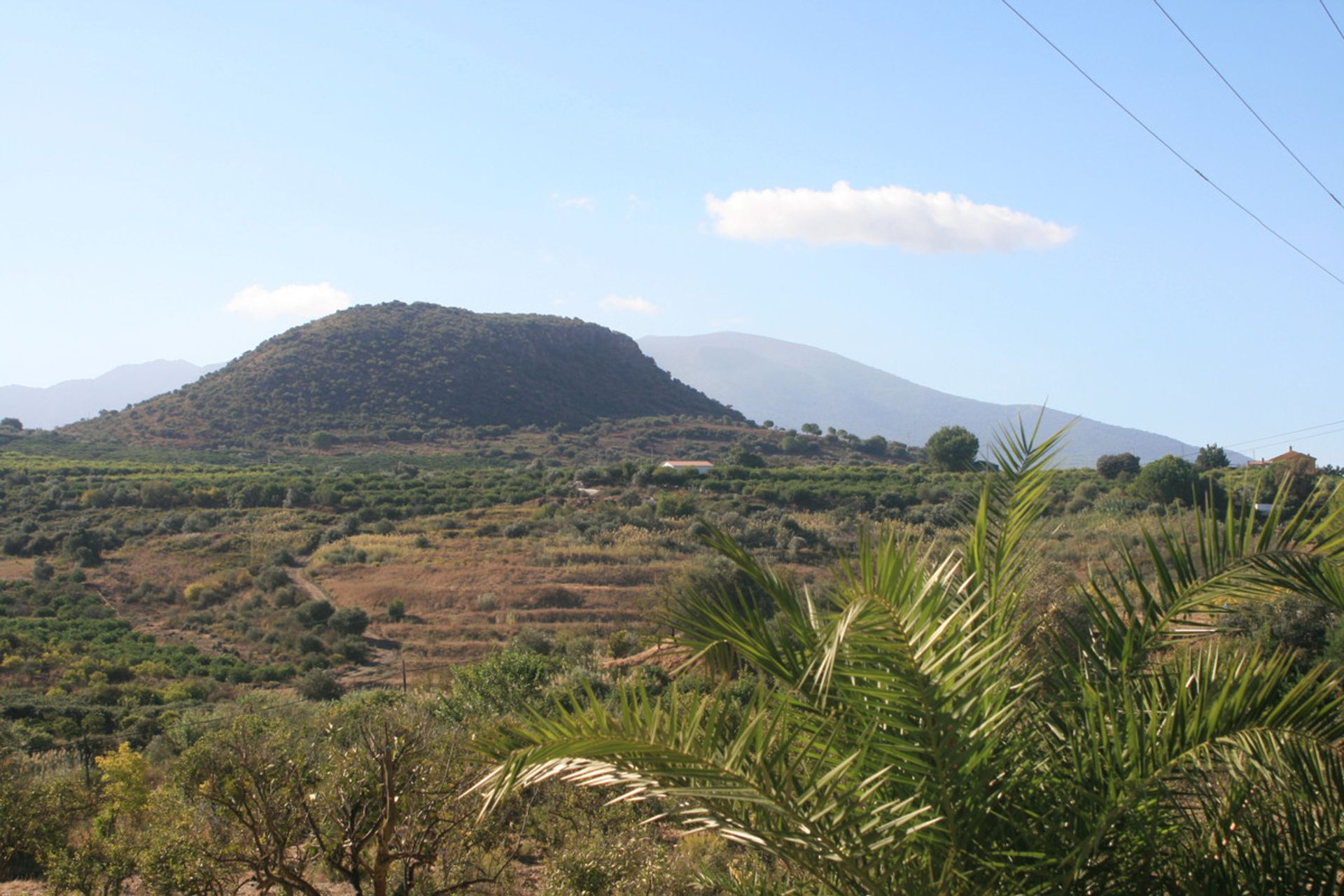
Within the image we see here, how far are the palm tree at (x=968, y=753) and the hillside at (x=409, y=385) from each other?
2440 inches

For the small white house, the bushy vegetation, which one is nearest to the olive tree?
the small white house

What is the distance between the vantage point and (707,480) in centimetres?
4550

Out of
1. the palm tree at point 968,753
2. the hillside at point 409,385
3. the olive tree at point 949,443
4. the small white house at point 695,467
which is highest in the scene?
the hillside at point 409,385

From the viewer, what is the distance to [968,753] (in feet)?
10.0

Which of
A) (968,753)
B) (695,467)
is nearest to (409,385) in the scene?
(695,467)

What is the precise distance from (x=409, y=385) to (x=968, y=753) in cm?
7119

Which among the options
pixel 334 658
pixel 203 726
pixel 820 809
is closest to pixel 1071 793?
pixel 820 809

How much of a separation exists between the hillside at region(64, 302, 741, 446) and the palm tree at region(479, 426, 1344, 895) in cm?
6199

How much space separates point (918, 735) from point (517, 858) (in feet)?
21.9

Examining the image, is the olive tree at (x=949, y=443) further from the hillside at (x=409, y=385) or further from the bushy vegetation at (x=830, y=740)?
the hillside at (x=409, y=385)

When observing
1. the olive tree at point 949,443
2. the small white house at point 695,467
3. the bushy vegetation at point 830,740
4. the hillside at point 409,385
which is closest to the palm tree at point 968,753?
the bushy vegetation at point 830,740

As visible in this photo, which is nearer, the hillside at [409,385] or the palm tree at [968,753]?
the palm tree at [968,753]

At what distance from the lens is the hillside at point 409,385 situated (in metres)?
63.4

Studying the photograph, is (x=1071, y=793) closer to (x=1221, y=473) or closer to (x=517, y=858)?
(x=517, y=858)
